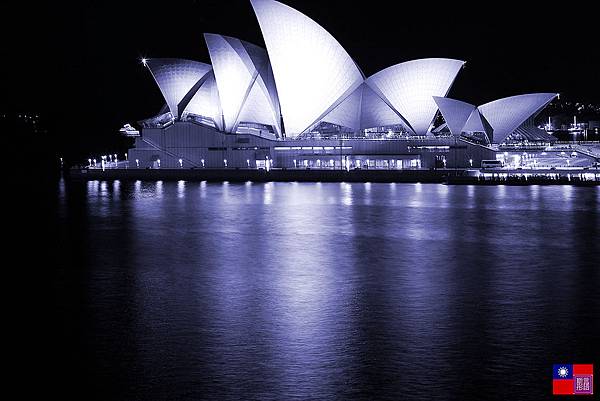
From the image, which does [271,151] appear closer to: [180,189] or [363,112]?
[363,112]

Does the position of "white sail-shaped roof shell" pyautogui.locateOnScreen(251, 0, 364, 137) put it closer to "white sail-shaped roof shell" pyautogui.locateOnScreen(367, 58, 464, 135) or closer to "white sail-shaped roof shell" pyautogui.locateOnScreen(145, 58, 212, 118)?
"white sail-shaped roof shell" pyautogui.locateOnScreen(367, 58, 464, 135)

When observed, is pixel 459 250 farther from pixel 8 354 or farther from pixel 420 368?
pixel 8 354

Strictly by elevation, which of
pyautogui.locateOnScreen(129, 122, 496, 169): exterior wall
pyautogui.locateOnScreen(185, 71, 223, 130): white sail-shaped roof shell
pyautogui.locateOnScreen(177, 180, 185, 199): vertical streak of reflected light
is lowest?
pyautogui.locateOnScreen(177, 180, 185, 199): vertical streak of reflected light

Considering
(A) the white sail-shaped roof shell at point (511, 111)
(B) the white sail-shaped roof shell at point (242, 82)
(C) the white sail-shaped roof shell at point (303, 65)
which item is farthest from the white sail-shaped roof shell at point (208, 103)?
(A) the white sail-shaped roof shell at point (511, 111)

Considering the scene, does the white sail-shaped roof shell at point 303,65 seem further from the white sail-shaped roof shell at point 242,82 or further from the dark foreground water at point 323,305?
the dark foreground water at point 323,305

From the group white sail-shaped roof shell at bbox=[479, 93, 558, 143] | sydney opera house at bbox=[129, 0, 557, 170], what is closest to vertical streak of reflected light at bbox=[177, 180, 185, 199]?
sydney opera house at bbox=[129, 0, 557, 170]

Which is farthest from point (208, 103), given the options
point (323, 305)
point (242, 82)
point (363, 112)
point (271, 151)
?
point (323, 305)

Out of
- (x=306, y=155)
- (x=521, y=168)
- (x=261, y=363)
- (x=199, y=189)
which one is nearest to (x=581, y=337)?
(x=261, y=363)
